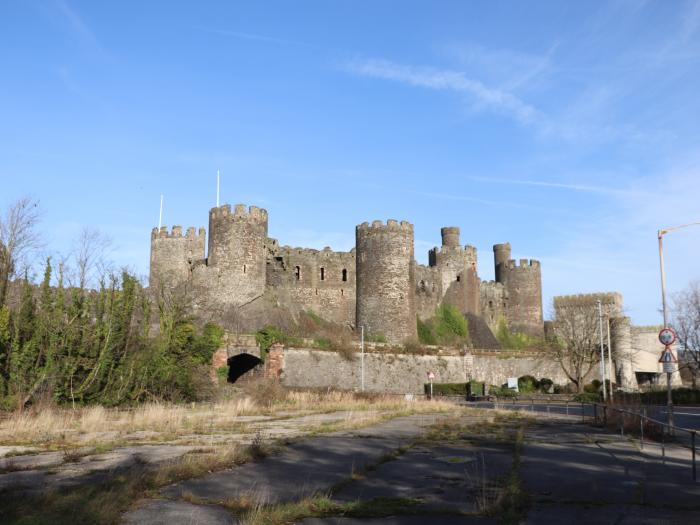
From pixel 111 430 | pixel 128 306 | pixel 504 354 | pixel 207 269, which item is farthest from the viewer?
pixel 504 354

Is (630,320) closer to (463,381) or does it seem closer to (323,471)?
(463,381)

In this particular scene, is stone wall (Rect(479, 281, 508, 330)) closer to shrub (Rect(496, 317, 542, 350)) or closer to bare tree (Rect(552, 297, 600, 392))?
shrub (Rect(496, 317, 542, 350))

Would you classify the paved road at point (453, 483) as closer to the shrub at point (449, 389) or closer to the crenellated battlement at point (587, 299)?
the shrub at point (449, 389)

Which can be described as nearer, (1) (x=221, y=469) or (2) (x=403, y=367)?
(1) (x=221, y=469)

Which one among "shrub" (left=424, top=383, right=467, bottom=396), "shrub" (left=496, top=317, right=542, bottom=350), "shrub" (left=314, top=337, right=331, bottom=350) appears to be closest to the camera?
"shrub" (left=314, top=337, right=331, bottom=350)

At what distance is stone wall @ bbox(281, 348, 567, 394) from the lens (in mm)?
40625

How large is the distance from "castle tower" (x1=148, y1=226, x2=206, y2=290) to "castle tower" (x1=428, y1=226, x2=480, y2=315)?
1974 cm

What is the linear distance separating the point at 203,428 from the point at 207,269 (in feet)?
96.1

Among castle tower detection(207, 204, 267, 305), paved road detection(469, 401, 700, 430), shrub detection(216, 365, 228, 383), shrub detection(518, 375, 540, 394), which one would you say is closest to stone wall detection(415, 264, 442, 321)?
shrub detection(518, 375, 540, 394)

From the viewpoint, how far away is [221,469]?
365 inches

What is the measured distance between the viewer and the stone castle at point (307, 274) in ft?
145

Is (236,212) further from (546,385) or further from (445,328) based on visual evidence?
(546,385)

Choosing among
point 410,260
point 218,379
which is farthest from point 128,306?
point 410,260

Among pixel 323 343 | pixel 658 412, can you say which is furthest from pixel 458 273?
pixel 658 412
